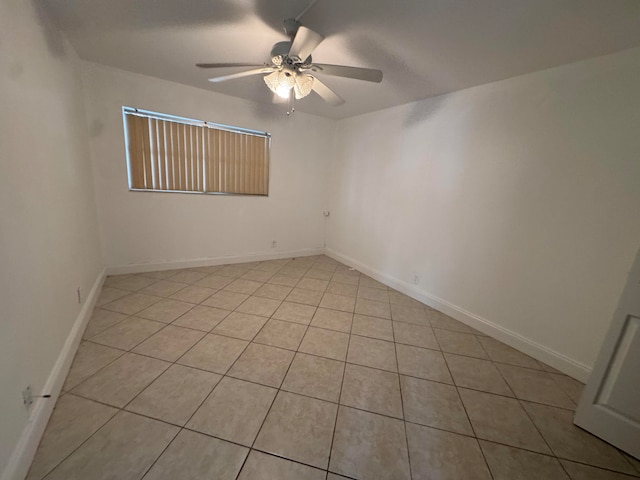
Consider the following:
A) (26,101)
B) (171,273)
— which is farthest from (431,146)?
(171,273)

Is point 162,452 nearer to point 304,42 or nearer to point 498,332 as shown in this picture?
point 304,42

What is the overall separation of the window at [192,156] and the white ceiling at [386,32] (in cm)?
69

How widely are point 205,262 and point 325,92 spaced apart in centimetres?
278

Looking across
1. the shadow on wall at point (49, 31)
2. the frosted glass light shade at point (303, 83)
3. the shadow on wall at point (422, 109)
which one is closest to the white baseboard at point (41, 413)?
the shadow on wall at point (49, 31)

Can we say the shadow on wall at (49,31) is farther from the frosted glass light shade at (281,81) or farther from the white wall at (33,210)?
the frosted glass light shade at (281,81)

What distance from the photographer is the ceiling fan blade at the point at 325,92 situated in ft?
5.82

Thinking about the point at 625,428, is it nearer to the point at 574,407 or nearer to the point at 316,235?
the point at 574,407

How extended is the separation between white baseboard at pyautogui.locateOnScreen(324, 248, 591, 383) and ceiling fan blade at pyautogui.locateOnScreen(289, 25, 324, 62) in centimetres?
260

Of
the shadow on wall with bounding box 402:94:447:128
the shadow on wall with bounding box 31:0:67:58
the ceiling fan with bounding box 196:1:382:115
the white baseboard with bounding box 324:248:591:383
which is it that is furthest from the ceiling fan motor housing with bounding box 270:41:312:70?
the white baseboard with bounding box 324:248:591:383

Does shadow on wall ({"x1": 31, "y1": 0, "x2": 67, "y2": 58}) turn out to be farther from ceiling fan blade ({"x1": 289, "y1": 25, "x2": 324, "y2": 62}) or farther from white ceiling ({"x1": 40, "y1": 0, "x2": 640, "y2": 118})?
ceiling fan blade ({"x1": 289, "y1": 25, "x2": 324, "y2": 62})

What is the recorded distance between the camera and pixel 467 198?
7.73 ft

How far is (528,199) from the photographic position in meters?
1.95

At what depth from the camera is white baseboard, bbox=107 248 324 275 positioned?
2.97m

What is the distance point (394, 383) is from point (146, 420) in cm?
148
